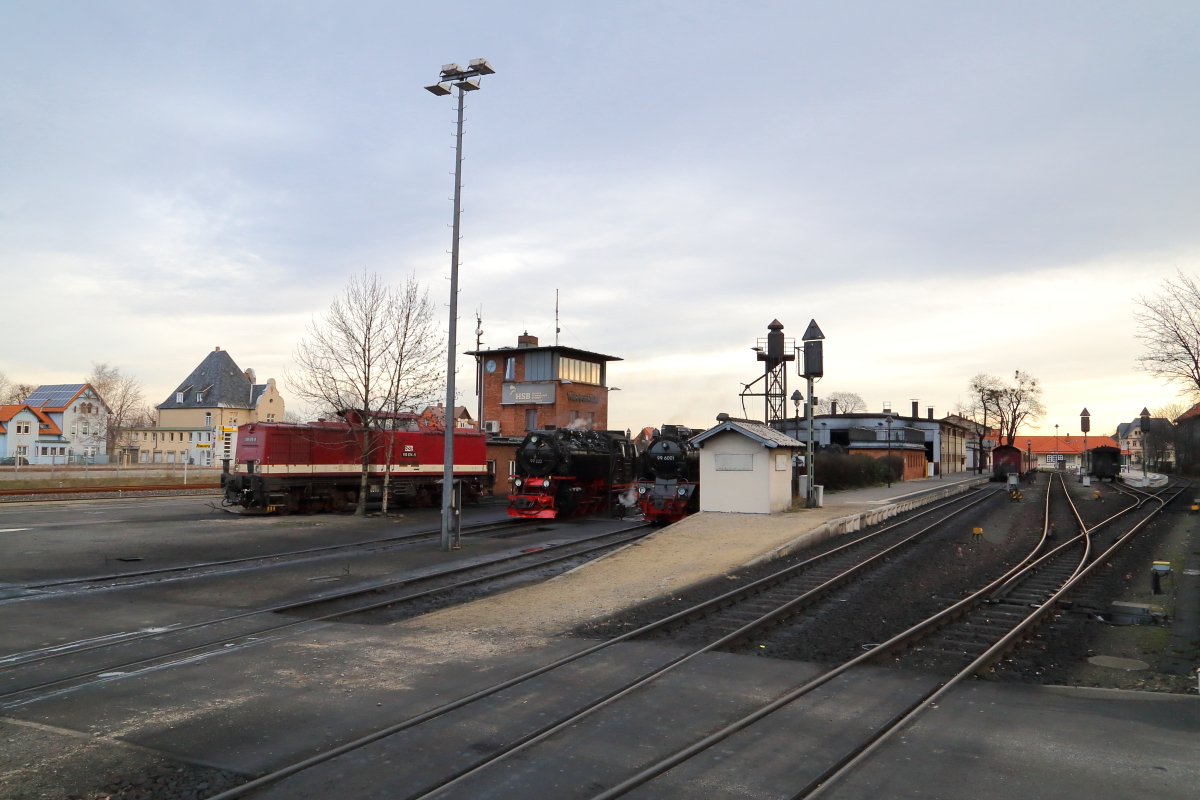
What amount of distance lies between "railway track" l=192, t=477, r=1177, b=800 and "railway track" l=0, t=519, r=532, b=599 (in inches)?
336

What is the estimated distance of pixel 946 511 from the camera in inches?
1086

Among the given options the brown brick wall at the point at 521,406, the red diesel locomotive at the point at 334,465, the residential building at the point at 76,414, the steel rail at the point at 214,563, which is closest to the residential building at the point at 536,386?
the brown brick wall at the point at 521,406

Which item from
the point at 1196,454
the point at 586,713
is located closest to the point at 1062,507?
the point at 586,713

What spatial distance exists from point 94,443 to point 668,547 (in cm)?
6847

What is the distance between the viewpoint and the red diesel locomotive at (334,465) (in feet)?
73.5

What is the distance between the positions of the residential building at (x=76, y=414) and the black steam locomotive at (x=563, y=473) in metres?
57.1

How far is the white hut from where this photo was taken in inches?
795

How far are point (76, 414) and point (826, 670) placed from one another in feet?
252

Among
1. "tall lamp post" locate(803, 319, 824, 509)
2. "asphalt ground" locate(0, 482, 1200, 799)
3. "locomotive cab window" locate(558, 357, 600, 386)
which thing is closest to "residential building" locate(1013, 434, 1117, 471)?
"locomotive cab window" locate(558, 357, 600, 386)

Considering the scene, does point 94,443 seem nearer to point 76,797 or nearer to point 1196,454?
point 76,797

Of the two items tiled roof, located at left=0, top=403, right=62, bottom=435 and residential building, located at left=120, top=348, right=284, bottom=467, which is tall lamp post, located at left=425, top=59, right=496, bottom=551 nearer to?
residential building, located at left=120, top=348, right=284, bottom=467

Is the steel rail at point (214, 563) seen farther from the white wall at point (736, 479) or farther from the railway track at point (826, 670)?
the railway track at point (826, 670)

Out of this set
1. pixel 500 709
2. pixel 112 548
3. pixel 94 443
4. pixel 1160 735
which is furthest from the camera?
pixel 94 443

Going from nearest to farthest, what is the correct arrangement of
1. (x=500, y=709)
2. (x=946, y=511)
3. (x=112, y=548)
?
(x=500, y=709) < (x=112, y=548) < (x=946, y=511)
